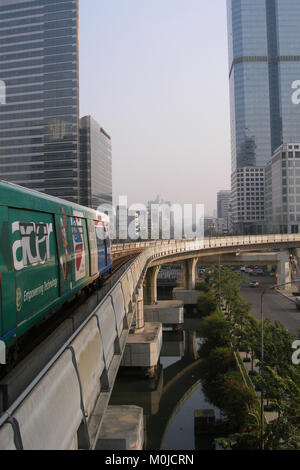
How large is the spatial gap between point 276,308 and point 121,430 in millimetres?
39760

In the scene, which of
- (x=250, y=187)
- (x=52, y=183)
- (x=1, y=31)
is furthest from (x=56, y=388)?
(x=250, y=187)

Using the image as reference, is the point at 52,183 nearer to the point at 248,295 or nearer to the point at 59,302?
the point at 248,295

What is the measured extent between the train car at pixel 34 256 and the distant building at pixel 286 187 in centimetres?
9988

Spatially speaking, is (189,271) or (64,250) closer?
(64,250)

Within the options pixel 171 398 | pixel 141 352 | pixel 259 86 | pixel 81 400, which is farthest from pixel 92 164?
pixel 81 400

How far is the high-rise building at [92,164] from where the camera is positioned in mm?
101438

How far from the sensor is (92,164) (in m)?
103

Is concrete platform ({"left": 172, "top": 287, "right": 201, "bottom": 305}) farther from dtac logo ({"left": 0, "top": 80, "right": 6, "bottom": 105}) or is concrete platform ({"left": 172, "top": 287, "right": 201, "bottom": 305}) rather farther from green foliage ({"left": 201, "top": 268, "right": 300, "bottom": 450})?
dtac logo ({"left": 0, "top": 80, "right": 6, "bottom": 105})

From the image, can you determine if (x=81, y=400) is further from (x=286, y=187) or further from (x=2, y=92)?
(x=286, y=187)

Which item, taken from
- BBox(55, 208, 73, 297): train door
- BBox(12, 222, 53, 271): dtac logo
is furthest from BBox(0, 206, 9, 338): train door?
BBox(55, 208, 73, 297): train door

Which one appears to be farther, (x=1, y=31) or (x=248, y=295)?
(x=1, y=31)

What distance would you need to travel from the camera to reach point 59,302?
39.9 ft

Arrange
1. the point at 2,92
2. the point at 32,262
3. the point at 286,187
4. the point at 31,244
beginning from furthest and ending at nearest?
the point at 286,187, the point at 2,92, the point at 31,244, the point at 32,262
